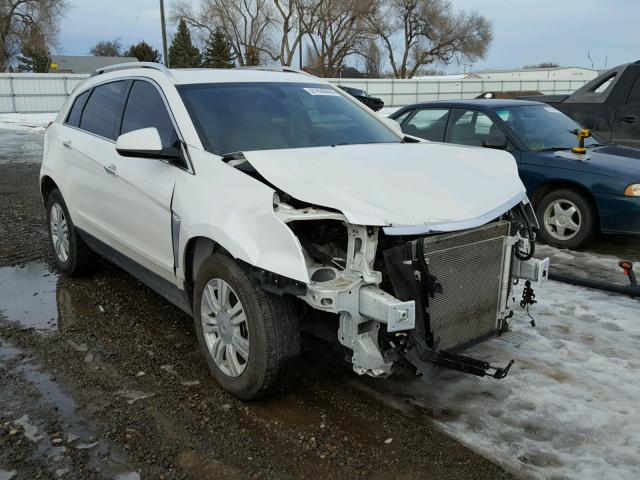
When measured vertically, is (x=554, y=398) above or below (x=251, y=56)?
below

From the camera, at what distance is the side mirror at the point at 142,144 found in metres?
3.67

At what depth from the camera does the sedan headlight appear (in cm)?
616

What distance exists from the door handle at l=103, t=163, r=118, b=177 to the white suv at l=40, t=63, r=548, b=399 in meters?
0.02

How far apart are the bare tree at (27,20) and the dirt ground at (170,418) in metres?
54.4

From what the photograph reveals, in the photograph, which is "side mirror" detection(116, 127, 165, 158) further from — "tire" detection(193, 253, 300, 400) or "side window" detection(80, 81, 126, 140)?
"side window" detection(80, 81, 126, 140)

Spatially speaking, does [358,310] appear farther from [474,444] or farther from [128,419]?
[128,419]

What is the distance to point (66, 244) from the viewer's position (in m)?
5.70

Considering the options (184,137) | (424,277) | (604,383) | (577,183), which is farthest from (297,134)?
(577,183)

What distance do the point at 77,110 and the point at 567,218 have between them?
5.11 m

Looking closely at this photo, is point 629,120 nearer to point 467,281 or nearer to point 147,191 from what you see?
point 467,281

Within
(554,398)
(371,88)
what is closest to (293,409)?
(554,398)

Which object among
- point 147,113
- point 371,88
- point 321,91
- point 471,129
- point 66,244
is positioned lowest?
point 66,244

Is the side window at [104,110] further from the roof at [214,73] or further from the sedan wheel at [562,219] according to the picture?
the sedan wheel at [562,219]

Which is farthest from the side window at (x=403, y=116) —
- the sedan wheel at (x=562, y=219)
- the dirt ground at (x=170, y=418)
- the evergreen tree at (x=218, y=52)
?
the evergreen tree at (x=218, y=52)
